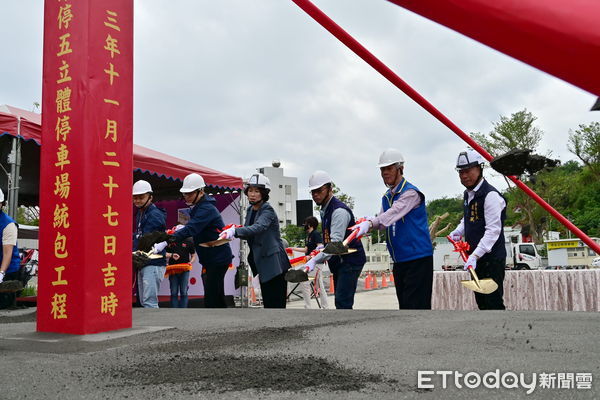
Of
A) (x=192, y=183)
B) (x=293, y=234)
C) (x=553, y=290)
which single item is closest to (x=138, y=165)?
(x=192, y=183)

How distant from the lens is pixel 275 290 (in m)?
4.37

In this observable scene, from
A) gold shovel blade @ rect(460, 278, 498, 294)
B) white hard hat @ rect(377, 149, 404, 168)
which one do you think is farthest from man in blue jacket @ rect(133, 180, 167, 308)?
gold shovel blade @ rect(460, 278, 498, 294)

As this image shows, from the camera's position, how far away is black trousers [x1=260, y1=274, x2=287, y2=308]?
436cm

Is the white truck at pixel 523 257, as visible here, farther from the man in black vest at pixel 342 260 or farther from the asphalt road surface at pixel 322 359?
the asphalt road surface at pixel 322 359

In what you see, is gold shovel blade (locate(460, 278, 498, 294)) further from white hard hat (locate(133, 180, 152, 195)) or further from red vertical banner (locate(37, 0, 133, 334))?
white hard hat (locate(133, 180, 152, 195))

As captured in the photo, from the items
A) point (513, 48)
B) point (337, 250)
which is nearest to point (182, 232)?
point (337, 250)

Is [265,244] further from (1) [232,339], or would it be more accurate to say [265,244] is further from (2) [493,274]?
(1) [232,339]

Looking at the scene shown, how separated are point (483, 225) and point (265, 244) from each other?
5.71 feet

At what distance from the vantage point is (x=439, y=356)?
1.72m

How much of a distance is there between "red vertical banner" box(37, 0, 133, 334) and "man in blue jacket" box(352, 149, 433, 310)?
1.79m

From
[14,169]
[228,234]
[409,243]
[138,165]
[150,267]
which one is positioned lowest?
[150,267]

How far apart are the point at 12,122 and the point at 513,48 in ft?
21.3

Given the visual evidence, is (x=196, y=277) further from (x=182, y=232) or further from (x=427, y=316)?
(x=427, y=316)

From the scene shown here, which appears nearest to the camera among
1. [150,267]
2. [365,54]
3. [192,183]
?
[365,54]
